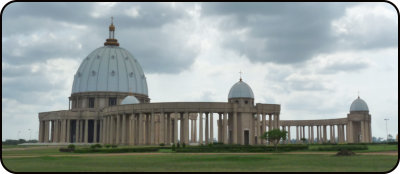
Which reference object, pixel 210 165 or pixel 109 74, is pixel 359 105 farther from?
pixel 210 165

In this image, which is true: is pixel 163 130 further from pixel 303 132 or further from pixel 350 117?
pixel 303 132

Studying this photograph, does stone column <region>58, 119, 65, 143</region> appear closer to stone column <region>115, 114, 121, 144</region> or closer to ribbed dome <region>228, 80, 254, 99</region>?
stone column <region>115, 114, 121, 144</region>

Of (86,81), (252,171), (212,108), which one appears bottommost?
(252,171)

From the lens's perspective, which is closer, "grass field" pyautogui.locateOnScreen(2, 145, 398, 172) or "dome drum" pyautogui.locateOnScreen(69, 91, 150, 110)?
"grass field" pyautogui.locateOnScreen(2, 145, 398, 172)

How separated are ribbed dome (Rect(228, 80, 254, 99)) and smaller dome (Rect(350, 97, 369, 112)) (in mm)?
39632

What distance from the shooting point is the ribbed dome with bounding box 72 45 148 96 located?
109688 millimetres

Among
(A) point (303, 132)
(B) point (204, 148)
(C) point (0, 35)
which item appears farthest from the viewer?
(A) point (303, 132)

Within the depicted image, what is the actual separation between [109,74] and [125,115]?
2629 centimetres

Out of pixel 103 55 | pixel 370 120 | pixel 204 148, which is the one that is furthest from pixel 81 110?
pixel 370 120

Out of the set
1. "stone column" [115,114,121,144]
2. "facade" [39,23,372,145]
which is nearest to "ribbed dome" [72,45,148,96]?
"facade" [39,23,372,145]

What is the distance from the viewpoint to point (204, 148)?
55.4 m

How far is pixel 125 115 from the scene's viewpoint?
86.2m

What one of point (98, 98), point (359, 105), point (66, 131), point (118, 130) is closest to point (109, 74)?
point (98, 98)

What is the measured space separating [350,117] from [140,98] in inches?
1988
